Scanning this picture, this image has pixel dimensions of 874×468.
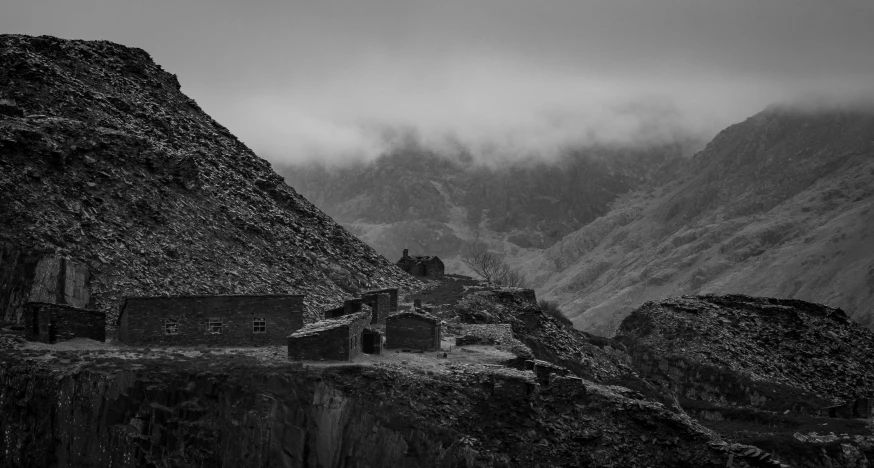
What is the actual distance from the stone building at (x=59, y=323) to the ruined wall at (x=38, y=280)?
7471 millimetres

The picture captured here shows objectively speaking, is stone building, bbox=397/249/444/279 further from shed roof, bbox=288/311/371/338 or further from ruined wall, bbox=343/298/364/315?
shed roof, bbox=288/311/371/338

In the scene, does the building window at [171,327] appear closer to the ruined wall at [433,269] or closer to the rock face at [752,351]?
the rock face at [752,351]

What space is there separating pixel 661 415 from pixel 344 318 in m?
14.8

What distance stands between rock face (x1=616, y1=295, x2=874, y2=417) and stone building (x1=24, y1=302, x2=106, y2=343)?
5009cm

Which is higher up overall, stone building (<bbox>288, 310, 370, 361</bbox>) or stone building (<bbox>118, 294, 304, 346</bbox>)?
stone building (<bbox>118, 294, 304, 346</bbox>)

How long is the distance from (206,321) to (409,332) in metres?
9.87

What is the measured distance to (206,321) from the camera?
53781mm

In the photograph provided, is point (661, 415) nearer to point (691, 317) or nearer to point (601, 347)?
point (601, 347)

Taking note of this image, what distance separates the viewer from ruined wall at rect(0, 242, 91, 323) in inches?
2418

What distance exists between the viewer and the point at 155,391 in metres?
46.3

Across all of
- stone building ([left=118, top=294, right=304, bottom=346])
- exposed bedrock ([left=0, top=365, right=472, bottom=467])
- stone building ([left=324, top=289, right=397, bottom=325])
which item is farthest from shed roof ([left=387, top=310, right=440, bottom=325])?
exposed bedrock ([left=0, top=365, right=472, bottom=467])

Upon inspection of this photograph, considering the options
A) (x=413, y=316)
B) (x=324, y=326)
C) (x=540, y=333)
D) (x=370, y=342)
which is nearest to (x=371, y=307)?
(x=413, y=316)

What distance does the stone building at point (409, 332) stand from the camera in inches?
2169

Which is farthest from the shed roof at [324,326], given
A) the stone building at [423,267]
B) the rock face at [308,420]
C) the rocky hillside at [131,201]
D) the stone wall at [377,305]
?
the stone building at [423,267]
